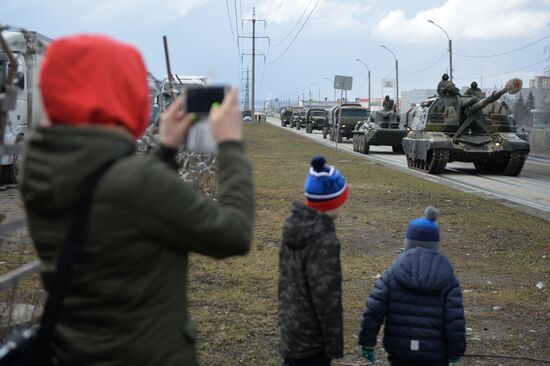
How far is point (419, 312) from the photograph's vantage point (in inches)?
153

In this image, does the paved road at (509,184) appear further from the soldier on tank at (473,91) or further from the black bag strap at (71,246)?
the black bag strap at (71,246)

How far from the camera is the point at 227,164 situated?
2.23m

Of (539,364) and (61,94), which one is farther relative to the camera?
(539,364)

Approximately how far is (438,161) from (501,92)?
2487mm

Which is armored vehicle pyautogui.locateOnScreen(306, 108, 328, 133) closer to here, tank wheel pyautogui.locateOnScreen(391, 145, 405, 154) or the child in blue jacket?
tank wheel pyautogui.locateOnScreen(391, 145, 405, 154)

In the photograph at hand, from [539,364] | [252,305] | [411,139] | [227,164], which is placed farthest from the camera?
[411,139]

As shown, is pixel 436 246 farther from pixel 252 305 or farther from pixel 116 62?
pixel 252 305

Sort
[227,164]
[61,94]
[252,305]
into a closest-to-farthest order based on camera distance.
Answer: [61,94]
[227,164]
[252,305]

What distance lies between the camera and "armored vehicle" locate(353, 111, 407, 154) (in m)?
32.9

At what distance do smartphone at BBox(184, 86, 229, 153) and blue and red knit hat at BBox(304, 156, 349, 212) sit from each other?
152cm

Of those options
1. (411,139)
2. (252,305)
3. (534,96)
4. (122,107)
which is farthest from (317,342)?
(534,96)

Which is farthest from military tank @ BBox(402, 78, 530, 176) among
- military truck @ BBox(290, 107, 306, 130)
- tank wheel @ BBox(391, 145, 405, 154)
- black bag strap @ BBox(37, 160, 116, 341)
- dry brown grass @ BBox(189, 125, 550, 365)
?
military truck @ BBox(290, 107, 306, 130)

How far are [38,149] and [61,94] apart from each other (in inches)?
6.4

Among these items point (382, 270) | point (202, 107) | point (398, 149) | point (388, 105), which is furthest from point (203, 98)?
point (398, 149)
